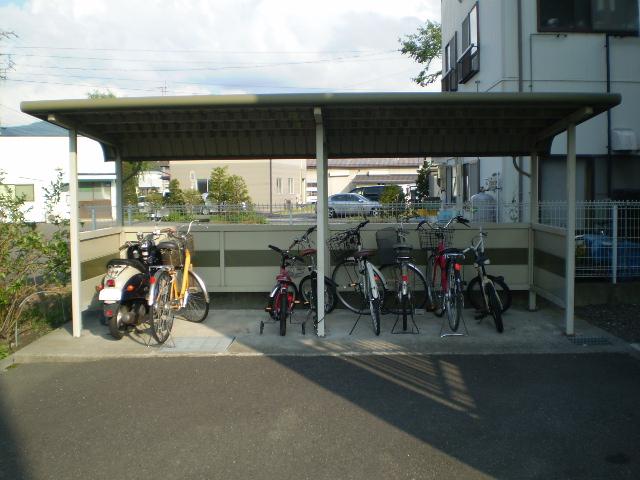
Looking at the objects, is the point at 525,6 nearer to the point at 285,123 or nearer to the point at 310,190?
the point at 285,123

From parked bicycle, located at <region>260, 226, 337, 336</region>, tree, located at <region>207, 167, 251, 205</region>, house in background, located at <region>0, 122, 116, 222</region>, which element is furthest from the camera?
house in background, located at <region>0, 122, 116, 222</region>

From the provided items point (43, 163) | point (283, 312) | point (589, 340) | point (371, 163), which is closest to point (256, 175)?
point (43, 163)

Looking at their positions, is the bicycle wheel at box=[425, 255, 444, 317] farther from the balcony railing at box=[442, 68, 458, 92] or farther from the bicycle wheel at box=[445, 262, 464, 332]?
the balcony railing at box=[442, 68, 458, 92]

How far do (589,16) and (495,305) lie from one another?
8636 mm

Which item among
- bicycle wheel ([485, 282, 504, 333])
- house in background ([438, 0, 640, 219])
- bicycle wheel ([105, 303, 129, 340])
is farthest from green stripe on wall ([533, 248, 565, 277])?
bicycle wheel ([105, 303, 129, 340])

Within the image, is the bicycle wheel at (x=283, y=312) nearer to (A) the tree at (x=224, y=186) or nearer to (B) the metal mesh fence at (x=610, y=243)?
(B) the metal mesh fence at (x=610, y=243)

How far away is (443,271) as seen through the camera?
7.42 meters

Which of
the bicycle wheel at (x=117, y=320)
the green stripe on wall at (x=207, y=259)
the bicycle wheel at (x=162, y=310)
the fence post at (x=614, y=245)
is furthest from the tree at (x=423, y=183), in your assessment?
the bicycle wheel at (x=117, y=320)

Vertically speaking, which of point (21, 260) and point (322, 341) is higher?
point (21, 260)

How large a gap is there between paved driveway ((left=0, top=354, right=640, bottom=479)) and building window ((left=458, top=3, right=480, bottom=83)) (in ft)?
33.0

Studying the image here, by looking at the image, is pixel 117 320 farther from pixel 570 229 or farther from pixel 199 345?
pixel 570 229

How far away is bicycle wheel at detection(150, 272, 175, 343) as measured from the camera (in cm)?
649

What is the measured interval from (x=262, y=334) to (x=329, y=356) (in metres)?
1.11

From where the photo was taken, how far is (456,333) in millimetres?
7008
